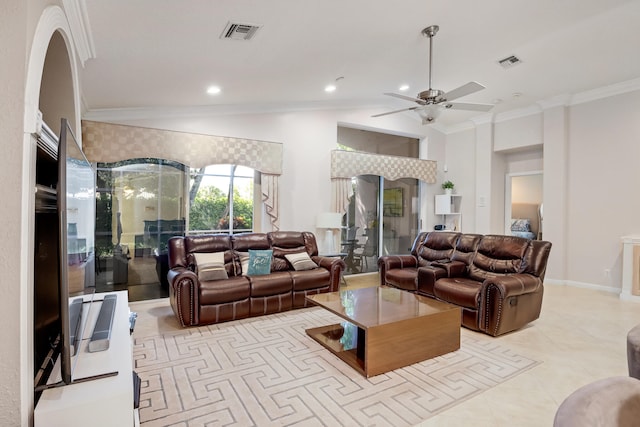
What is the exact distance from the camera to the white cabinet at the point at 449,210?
7.11 metres

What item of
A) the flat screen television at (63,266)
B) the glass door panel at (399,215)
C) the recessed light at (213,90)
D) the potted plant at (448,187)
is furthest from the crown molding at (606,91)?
the flat screen television at (63,266)

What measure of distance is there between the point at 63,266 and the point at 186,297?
2.28m

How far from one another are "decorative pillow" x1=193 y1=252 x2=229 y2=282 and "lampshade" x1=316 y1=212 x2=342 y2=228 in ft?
6.22

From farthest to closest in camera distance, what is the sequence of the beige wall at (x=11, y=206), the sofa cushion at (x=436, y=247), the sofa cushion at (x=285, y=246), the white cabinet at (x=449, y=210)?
the white cabinet at (x=449, y=210) < the sofa cushion at (x=436, y=247) < the sofa cushion at (x=285, y=246) < the beige wall at (x=11, y=206)

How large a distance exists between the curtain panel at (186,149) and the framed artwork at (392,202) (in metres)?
2.53

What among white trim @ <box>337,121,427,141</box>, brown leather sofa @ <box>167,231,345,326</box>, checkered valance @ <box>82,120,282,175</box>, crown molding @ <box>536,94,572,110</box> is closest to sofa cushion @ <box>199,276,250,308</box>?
brown leather sofa @ <box>167,231,345,326</box>

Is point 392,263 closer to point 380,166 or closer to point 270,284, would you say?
point 270,284

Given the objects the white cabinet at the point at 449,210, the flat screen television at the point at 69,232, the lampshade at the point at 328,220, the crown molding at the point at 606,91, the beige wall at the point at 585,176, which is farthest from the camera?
the white cabinet at the point at 449,210

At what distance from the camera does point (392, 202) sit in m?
6.93

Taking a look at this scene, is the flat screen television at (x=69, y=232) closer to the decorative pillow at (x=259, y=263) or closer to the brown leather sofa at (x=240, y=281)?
the brown leather sofa at (x=240, y=281)

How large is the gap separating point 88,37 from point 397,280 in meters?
4.27

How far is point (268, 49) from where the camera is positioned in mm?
3371

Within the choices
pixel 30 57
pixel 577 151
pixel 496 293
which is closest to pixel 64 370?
pixel 30 57

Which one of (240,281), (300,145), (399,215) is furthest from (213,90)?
(399,215)
